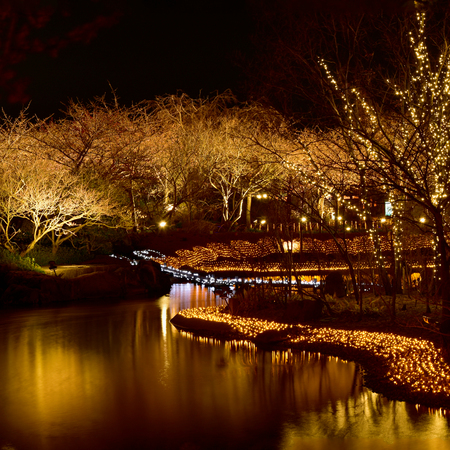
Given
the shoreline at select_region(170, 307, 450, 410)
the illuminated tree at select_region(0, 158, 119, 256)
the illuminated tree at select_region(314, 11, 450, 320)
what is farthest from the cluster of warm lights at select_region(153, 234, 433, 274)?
the shoreline at select_region(170, 307, 450, 410)

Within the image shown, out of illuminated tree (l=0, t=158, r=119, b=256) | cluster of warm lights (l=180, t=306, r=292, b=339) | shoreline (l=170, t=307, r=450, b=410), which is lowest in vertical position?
shoreline (l=170, t=307, r=450, b=410)

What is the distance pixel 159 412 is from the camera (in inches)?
247

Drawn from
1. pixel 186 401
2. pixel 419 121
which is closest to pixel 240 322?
pixel 186 401

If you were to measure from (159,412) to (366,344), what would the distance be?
386 centimetres

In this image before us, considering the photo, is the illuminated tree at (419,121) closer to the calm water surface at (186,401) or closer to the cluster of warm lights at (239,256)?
the calm water surface at (186,401)

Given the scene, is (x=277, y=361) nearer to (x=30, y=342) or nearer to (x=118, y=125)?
(x=30, y=342)

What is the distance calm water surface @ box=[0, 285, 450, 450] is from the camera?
17.9 feet

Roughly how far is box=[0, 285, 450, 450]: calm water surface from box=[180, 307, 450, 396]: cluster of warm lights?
0.49 metres

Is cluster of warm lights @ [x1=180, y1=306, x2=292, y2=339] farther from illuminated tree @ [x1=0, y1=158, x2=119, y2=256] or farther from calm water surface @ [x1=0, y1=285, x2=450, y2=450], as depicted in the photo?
illuminated tree @ [x1=0, y1=158, x2=119, y2=256]

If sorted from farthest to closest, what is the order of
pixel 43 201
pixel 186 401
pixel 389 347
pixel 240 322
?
1. pixel 43 201
2. pixel 240 322
3. pixel 389 347
4. pixel 186 401

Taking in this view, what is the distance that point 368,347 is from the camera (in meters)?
8.66

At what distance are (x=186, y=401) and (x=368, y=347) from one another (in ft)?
10.8

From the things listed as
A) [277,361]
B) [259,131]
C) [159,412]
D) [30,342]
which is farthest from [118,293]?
[259,131]

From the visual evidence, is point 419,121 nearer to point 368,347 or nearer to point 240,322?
point 368,347
